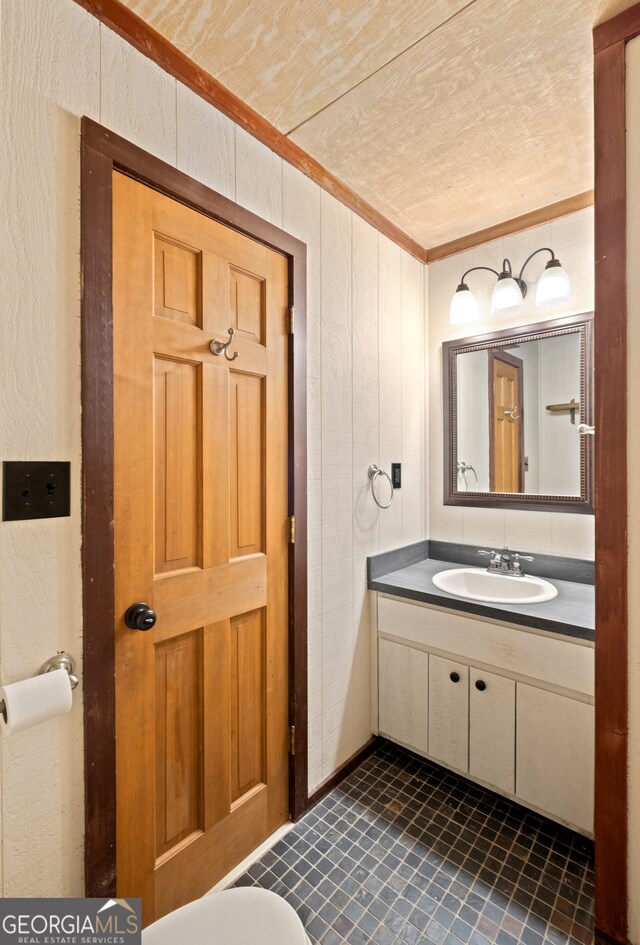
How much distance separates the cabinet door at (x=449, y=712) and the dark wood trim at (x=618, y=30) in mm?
1978

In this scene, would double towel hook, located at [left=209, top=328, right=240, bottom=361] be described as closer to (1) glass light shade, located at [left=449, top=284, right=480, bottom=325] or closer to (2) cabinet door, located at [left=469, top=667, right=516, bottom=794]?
(1) glass light shade, located at [left=449, top=284, right=480, bottom=325]

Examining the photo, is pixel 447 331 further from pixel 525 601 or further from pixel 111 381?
pixel 111 381

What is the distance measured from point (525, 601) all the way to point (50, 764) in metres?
1.52

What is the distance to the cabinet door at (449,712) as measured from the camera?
1708 mm

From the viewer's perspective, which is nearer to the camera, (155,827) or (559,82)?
(155,827)

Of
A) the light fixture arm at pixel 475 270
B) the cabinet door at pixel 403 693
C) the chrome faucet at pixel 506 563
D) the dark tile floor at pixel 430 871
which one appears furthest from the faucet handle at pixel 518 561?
the light fixture arm at pixel 475 270

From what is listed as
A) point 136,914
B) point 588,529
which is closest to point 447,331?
point 588,529

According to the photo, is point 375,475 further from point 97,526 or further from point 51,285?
point 51,285

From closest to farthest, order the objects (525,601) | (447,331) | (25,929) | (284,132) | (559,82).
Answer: (25,929), (559,82), (284,132), (525,601), (447,331)

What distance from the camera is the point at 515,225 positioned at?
2064mm

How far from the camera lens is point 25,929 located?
2.94ft

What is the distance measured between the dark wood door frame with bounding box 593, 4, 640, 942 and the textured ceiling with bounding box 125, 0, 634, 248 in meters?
0.20

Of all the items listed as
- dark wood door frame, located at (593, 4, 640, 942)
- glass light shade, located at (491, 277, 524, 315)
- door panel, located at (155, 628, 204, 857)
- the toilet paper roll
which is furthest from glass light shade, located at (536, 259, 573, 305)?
the toilet paper roll

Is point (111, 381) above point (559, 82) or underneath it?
underneath
